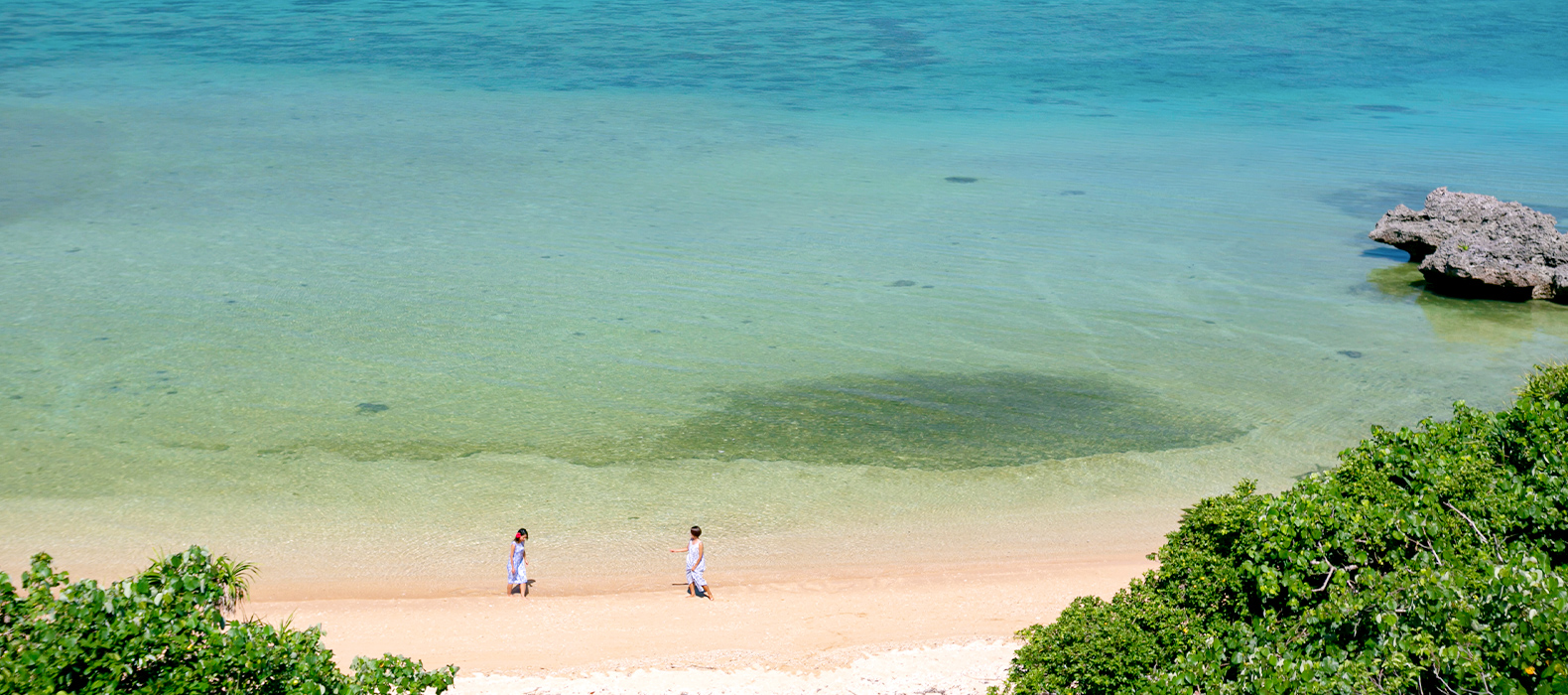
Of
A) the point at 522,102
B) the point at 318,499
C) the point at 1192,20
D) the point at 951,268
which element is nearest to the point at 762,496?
the point at 318,499

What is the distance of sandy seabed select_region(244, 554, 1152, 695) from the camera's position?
34.3 feet

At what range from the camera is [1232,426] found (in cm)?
1630

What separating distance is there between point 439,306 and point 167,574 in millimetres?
14425

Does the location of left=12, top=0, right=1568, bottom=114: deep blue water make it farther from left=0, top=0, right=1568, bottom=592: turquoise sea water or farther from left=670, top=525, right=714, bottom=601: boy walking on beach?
left=670, top=525, right=714, bottom=601: boy walking on beach

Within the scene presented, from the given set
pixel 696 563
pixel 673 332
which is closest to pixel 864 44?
pixel 673 332

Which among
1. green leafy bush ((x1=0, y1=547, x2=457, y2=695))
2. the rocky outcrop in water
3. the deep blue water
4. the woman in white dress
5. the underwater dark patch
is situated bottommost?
the woman in white dress

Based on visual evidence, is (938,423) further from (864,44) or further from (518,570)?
(864,44)

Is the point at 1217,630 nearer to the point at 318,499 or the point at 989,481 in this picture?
the point at 989,481

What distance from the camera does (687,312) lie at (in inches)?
819

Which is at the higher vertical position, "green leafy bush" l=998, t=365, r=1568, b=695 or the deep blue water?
the deep blue water

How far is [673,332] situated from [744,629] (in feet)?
29.1

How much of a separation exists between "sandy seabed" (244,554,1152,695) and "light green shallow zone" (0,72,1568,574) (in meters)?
1.29

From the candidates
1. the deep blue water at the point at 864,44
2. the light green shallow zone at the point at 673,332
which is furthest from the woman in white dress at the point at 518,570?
the deep blue water at the point at 864,44

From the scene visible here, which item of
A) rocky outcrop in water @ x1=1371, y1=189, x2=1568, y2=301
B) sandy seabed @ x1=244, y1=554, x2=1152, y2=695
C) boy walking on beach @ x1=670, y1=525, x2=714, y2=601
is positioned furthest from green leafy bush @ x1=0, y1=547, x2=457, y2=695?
rocky outcrop in water @ x1=1371, y1=189, x2=1568, y2=301
